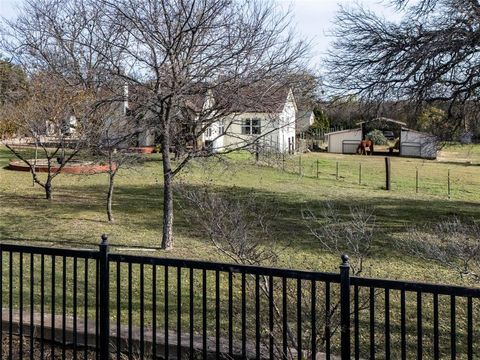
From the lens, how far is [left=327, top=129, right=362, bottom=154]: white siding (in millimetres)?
50125

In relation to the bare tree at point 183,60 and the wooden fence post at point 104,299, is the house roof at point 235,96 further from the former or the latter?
the wooden fence post at point 104,299

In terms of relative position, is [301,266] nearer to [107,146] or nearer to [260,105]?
[260,105]

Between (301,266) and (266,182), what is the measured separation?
551 inches

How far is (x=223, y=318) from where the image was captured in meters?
6.01

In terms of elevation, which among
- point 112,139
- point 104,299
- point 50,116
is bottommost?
point 104,299

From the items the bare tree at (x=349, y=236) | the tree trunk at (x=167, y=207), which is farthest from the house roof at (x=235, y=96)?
the bare tree at (x=349, y=236)

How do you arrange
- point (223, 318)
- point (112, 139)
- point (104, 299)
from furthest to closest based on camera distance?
point (112, 139) → point (223, 318) → point (104, 299)

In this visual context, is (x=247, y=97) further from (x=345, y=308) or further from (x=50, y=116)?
(x=50, y=116)

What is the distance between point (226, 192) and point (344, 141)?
34651 mm

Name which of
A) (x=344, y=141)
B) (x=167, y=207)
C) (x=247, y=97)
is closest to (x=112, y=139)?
(x=167, y=207)

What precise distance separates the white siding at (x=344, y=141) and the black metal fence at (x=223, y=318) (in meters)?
43.6

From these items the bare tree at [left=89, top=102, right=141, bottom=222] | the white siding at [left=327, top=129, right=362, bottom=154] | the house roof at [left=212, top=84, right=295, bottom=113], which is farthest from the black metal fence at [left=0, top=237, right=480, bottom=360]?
the white siding at [left=327, top=129, right=362, bottom=154]

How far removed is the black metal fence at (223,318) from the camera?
10.3 ft

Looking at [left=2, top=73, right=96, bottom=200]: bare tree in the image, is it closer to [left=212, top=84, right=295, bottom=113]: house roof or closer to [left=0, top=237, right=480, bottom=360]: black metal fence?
[left=212, top=84, right=295, bottom=113]: house roof
